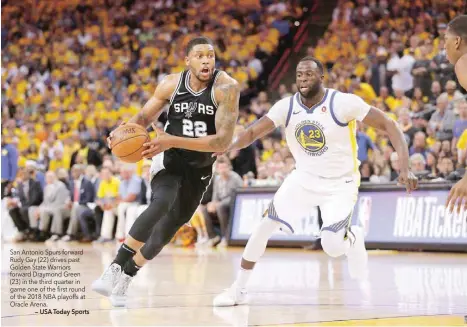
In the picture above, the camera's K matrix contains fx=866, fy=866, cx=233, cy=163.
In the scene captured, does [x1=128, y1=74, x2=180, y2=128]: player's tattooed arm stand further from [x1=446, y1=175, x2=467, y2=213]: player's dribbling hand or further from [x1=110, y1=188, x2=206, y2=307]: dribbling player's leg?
[x1=446, y1=175, x2=467, y2=213]: player's dribbling hand

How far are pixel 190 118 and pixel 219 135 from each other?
450 millimetres

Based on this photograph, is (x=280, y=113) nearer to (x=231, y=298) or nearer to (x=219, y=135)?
(x=219, y=135)

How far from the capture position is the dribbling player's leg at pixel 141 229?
6980 mm

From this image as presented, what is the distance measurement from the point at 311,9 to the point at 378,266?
14.2 meters

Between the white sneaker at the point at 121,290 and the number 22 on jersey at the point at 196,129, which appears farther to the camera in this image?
the number 22 on jersey at the point at 196,129

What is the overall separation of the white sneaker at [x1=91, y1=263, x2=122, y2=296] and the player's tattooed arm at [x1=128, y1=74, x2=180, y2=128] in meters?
1.27

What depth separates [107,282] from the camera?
6.93 meters

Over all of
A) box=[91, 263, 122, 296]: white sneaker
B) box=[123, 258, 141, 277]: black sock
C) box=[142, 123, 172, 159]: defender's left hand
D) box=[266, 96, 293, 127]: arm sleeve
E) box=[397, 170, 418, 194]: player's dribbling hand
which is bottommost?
box=[91, 263, 122, 296]: white sneaker

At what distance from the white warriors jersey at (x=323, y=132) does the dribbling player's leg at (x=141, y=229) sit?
45.8 inches

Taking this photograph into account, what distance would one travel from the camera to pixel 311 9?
24391 mm

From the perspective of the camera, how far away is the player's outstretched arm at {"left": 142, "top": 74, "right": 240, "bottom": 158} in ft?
22.2

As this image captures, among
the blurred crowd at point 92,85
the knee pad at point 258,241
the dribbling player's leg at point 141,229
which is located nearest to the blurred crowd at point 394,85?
the blurred crowd at point 92,85

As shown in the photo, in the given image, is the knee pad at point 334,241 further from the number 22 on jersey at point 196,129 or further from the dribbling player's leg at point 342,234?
the number 22 on jersey at point 196,129

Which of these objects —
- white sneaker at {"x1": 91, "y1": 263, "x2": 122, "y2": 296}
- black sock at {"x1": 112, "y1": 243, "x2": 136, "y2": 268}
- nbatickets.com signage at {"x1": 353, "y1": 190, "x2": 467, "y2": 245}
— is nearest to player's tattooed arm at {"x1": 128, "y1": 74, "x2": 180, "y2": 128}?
black sock at {"x1": 112, "y1": 243, "x2": 136, "y2": 268}
